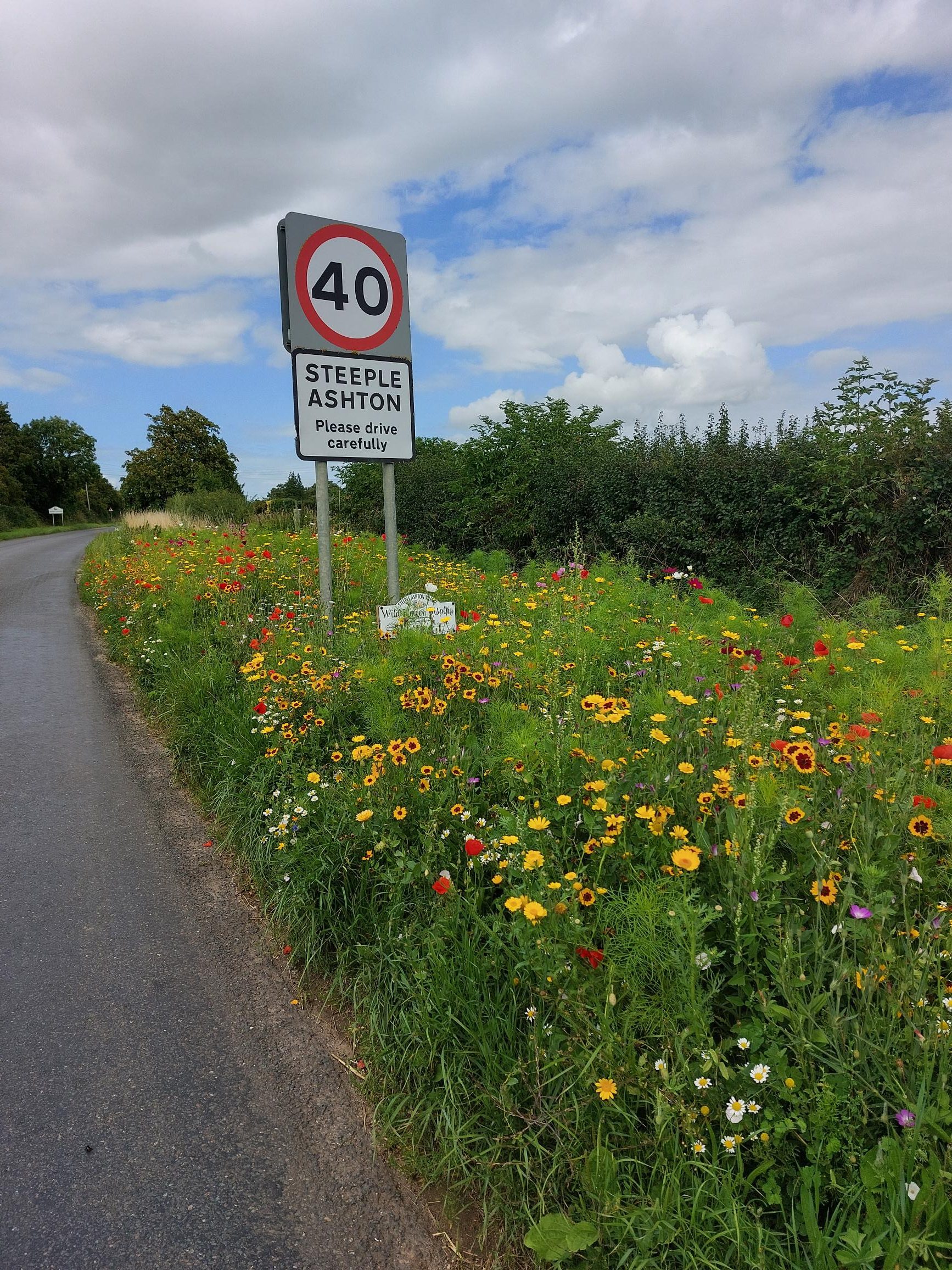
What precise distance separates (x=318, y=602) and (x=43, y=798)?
8.20 feet

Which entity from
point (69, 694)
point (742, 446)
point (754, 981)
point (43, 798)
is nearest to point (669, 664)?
point (754, 981)

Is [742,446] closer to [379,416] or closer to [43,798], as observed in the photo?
[379,416]

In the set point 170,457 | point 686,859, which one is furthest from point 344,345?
point 170,457

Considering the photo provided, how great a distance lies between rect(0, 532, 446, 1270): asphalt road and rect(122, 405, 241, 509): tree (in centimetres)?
5487

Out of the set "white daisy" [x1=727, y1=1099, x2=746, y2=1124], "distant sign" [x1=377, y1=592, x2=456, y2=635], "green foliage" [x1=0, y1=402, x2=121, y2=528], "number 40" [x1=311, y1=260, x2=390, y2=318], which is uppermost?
"green foliage" [x1=0, y1=402, x2=121, y2=528]

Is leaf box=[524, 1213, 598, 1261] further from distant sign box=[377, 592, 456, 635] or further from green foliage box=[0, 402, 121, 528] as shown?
green foliage box=[0, 402, 121, 528]

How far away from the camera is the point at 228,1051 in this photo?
2408 mm

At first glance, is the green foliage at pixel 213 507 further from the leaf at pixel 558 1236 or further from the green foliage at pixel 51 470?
the green foliage at pixel 51 470

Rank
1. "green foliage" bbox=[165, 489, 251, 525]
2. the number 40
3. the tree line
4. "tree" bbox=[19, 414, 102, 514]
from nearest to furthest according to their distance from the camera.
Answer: the number 40, the tree line, "green foliage" bbox=[165, 489, 251, 525], "tree" bbox=[19, 414, 102, 514]

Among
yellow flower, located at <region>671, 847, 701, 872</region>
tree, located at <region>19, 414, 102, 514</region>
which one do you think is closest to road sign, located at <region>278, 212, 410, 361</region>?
yellow flower, located at <region>671, 847, 701, 872</region>

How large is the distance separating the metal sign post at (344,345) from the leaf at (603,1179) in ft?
12.6

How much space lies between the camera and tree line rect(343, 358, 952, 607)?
8.19 m

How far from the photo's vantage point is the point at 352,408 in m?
5.41

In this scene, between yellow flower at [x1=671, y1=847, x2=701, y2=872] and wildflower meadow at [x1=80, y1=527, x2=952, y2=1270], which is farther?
yellow flower at [x1=671, y1=847, x2=701, y2=872]
